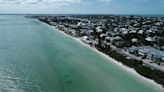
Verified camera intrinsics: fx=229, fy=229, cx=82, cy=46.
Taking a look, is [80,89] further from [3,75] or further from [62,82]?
[3,75]

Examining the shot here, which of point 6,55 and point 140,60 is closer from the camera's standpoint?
point 140,60

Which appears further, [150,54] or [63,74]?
[150,54]

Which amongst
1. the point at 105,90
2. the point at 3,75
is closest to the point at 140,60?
the point at 105,90

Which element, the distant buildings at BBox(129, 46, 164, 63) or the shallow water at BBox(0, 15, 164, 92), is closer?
the shallow water at BBox(0, 15, 164, 92)

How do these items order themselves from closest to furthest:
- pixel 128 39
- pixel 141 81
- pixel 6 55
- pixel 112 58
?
pixel 141 81 < pixel 112 58 < pixel 6 55 < pixel 128 39

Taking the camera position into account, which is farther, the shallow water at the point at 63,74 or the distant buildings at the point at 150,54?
the distant buildings at the point at 150,54

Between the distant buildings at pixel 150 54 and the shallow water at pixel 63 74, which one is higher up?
the distant buildings at pixel 150 54

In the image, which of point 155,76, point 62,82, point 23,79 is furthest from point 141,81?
point 23,79

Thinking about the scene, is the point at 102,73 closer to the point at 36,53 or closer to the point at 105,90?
the point at 105,90

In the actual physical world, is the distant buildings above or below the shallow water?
above

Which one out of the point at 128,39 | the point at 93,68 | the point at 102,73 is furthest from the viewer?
the point at 128,39

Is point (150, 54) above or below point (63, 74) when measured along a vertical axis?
above
